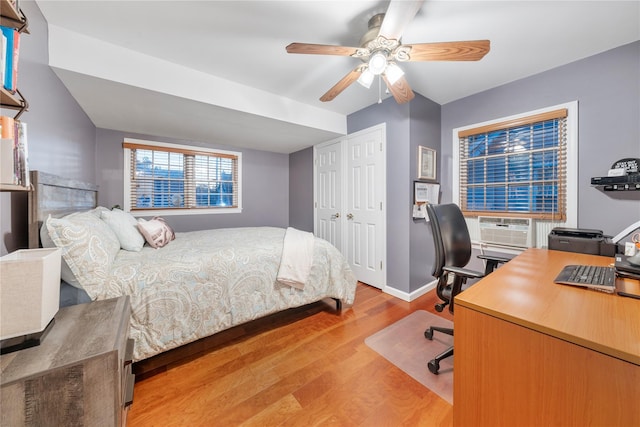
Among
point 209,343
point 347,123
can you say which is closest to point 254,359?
point 209,343

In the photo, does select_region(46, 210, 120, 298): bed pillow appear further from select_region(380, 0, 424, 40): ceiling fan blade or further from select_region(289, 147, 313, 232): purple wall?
select_region(289, 147, 313, 232): purple wall

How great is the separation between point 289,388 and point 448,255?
1.37 metres

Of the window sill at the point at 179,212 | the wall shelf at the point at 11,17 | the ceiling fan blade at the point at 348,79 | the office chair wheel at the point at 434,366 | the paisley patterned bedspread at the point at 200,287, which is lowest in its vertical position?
the office chair wheel at the point at 434,366

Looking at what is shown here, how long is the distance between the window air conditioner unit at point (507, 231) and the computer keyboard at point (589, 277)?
1266 millimetres

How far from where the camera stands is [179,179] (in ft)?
11.5

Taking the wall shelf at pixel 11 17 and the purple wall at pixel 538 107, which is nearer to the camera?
the wall shelf at pixel 11 17

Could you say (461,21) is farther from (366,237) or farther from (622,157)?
(366,237)

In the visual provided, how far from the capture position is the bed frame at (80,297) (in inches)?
50.6

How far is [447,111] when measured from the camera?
9.81 feet

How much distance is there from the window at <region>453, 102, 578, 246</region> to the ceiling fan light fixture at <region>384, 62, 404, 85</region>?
1618 millimetres

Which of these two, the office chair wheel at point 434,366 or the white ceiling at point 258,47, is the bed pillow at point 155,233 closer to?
the white ceiling at point 258,47

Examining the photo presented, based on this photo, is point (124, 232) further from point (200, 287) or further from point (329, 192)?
point (329, 192)

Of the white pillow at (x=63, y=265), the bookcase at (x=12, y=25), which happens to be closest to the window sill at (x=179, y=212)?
the white pillow at (x=63, y=265)

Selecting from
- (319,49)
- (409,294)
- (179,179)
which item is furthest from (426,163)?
(179,179)
